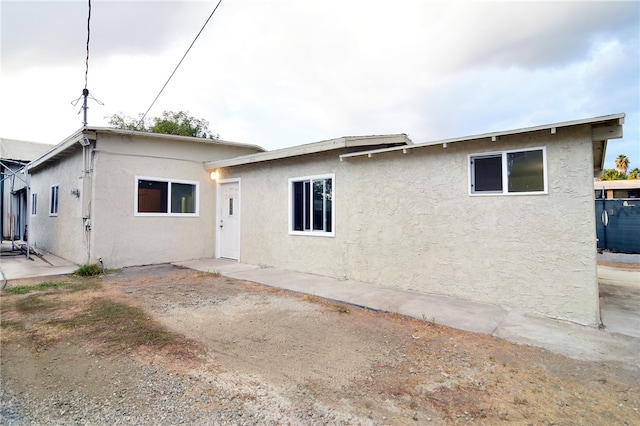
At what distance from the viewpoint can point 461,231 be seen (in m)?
5.54

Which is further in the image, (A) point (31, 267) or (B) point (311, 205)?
(A) point (31, 267)

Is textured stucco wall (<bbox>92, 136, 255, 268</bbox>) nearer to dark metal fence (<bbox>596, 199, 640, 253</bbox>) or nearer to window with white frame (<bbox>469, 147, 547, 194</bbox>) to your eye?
window with white frame (<bbox>469, 147, 547, 194</bbox>)

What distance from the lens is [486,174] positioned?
5.38 meters

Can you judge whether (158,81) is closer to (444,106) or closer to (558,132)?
(558,132)

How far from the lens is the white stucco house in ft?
15.3

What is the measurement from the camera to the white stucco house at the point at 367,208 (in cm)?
466

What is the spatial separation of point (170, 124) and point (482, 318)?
76.5 ft

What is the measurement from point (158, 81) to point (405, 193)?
7.37 metres

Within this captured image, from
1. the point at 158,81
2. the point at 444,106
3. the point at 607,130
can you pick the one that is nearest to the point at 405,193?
the point at 607,130

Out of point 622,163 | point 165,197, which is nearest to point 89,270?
point 165,197

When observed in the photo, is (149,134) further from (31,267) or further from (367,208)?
(367,208)

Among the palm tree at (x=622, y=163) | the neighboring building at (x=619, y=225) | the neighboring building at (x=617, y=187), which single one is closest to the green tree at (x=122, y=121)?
the neighboring building at (x=619, y=225)

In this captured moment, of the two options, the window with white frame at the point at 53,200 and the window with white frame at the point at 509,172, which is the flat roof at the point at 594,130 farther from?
the window with white frame at the point at 53,200

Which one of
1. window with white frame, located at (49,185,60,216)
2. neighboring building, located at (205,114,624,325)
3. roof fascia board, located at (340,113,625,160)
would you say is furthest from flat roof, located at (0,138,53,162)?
roof fascia board, located at (340,113,625,160)
